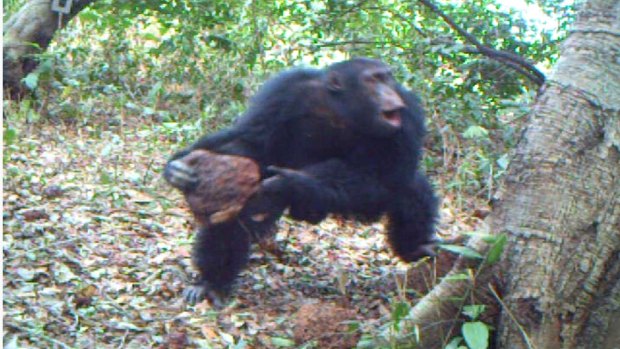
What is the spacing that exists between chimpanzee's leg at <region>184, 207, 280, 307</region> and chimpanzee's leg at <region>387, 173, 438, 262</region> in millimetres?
800

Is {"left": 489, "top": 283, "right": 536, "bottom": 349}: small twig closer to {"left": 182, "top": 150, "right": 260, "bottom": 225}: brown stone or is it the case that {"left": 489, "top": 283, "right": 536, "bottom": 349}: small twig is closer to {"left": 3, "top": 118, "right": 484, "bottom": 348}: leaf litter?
{"left": 3, "top": 118, "right": 484, "bottom": 348}: leaf litter

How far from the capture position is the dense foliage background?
5.86 metres

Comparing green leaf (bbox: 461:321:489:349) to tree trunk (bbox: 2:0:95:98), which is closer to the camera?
green leaf (bbox: 461:321:489:349)

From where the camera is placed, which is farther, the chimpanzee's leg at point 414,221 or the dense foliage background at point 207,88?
the dense foliage background at point 207,88

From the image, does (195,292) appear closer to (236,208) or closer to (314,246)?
(236,208)

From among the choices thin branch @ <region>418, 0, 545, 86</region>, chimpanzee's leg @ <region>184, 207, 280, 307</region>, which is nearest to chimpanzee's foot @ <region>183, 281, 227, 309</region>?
chimpanzee's leg @ <region>184, 207, 280, 307</region>

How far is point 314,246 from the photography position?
5.82m

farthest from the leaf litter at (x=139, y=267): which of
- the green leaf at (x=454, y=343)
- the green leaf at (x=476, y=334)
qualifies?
the green leaf at (x=476, y=334)

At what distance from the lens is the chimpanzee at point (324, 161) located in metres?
4.75

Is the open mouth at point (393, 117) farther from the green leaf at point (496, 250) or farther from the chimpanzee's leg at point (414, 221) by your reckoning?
the green leaf at point (496, 250)

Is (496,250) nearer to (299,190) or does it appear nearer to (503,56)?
(299,190)

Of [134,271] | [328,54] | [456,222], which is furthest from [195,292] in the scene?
[328,54]

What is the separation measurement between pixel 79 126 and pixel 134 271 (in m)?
2.49

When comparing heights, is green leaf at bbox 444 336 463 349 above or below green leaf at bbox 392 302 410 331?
below
